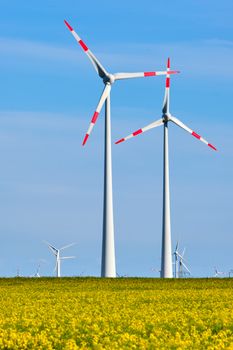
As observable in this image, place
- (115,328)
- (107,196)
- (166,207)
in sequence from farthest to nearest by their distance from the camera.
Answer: (166,207)
(107,196)
(115,328)

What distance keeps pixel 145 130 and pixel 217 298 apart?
41.4m

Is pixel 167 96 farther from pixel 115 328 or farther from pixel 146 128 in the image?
pixel 115 328

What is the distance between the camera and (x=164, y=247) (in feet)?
264

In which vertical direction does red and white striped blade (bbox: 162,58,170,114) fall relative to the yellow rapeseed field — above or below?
above

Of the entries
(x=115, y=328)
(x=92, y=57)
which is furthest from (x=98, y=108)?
(x=115, y=328)

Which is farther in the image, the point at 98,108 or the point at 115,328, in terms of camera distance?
the point at 98,108

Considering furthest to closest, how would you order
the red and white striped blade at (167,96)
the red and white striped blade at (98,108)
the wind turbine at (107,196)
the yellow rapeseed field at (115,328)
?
the red and white striped blade at (167,96), the wind turbine at (107,196), the red and white striped blade at (98,108), the yellow rapeseed field at (115,328)

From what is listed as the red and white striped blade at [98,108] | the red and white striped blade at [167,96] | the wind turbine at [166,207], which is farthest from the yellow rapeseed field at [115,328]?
the red and white striped blade at [167,96]

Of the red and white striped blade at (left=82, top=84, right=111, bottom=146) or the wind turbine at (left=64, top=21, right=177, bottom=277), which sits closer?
the red and white striped blade at (left=82, top=84, right=111, bottom=146)

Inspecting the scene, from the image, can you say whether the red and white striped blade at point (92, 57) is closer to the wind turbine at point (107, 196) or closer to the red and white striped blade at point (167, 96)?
the wind turbine at point (107, 196)

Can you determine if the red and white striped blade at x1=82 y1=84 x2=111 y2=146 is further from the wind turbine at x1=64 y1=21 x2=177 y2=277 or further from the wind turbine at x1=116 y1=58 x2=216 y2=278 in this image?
the wind turbine at x1=116 y1=58 x2=216 y2=278

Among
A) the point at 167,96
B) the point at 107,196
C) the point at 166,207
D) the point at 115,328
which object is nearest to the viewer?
the point at 115,328

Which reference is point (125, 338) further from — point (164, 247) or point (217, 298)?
point (164, 247)

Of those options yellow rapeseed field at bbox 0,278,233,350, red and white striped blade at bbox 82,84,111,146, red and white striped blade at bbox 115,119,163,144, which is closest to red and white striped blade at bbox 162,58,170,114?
red and white striped blade at bbox 115,119,163,144
